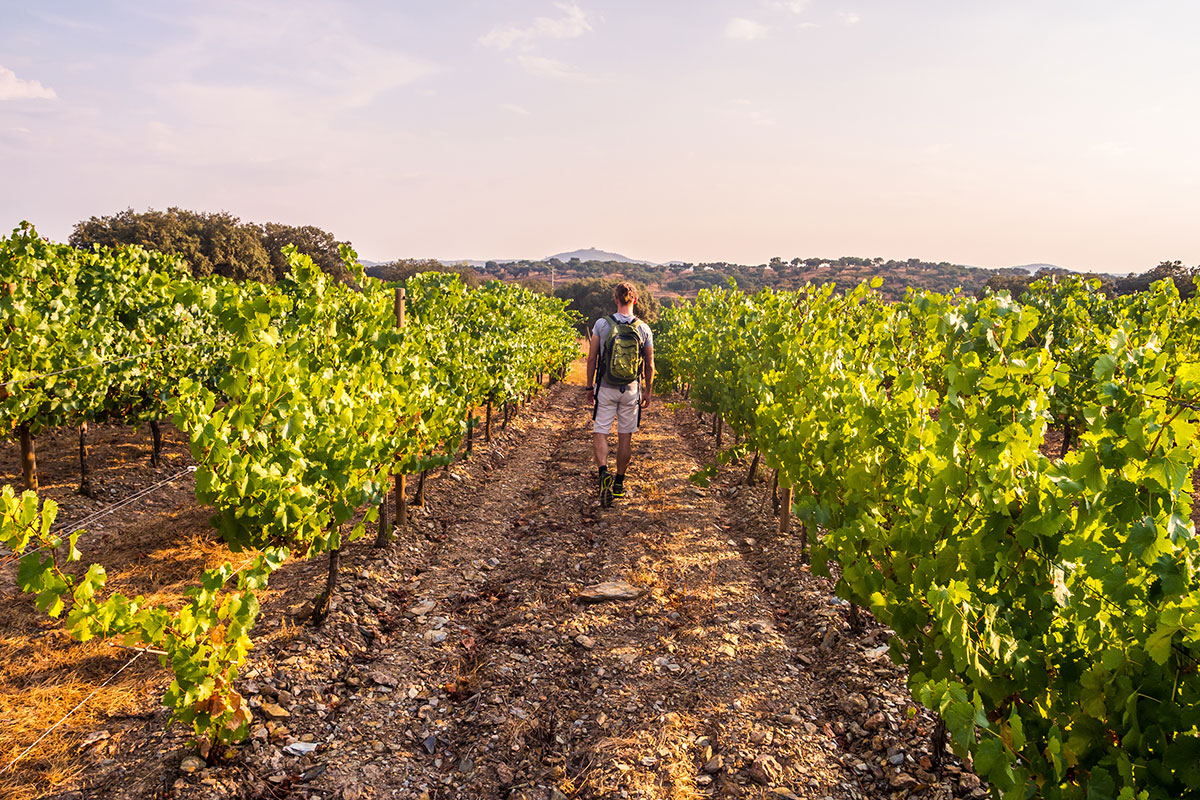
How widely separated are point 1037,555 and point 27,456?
9943 millimetres

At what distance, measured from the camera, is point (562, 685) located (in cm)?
420

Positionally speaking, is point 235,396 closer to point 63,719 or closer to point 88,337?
point 63,719

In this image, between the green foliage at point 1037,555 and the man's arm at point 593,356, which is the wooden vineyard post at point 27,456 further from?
the green foliage at point 1037,555

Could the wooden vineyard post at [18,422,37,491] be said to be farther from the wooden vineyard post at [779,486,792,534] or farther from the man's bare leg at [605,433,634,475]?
the wooden vineyard post at [779,486,792,534]

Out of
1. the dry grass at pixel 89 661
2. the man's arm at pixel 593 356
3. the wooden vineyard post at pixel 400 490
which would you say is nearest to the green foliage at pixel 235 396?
the wooden vineyard post at pixel 400 490

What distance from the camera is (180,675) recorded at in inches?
119

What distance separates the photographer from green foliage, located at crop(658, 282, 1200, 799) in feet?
5.89

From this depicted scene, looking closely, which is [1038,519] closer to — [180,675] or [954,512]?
[954,512]

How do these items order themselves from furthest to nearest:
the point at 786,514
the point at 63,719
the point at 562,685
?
the point at 786,514 → the point at 562,685 → the point at 63,719

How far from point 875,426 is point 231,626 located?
12.3 ft

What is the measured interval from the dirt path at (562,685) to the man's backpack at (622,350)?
1.76m

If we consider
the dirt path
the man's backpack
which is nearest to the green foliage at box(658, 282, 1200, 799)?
the dirt path

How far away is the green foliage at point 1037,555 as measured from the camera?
1.80 m

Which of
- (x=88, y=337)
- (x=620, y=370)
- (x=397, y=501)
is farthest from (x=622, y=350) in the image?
(x=88, y=337)
